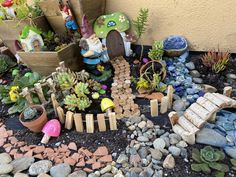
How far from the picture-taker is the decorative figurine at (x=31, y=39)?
2029 millimetres

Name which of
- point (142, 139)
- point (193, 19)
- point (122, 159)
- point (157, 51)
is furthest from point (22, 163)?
point (193, 19)

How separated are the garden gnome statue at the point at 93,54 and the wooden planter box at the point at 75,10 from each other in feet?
0.46

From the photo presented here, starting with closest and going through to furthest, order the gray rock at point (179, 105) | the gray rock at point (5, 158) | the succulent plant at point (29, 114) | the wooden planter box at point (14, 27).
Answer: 1. the gray rock at point (5, 158)
2. the succulent plant at point (29, 114)
3. the gray rock at point (179, 105)
4. the wooden planter box at point (14, 27)

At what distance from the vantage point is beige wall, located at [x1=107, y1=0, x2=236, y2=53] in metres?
2.12

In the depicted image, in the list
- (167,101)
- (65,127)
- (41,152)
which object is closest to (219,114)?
(167,101)

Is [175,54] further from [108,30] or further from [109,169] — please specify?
[109,169]

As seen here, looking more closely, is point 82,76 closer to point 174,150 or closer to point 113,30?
point 113,30

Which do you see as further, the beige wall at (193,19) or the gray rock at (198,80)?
the beige wall at (193,19)

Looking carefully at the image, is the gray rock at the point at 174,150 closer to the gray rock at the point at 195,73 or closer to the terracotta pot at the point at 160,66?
the terracotta pot at the point at 160,66

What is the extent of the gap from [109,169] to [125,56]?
4.30ft

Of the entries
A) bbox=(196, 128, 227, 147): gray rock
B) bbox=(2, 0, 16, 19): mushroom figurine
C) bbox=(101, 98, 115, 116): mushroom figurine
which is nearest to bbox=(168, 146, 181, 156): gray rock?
bbox=(196, 128, 227, 147): gray rock

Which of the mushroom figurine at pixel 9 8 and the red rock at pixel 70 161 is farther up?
the mushroom figurine at pixel 9 8

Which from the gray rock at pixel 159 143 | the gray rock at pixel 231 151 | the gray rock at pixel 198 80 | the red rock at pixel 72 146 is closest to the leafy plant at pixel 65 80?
the red rock at pixel 72 146

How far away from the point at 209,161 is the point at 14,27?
2.06 m
